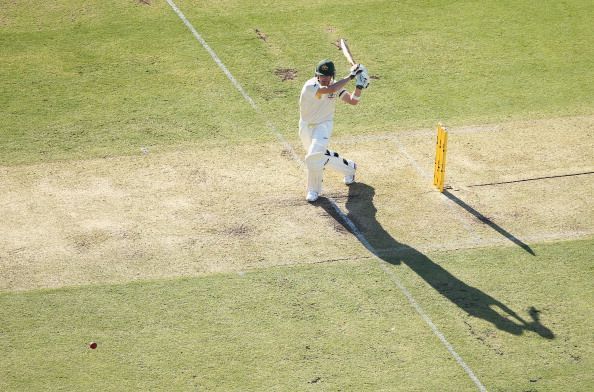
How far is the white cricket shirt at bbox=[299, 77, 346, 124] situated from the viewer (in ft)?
48.6

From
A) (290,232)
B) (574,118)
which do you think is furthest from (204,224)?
(574,118)

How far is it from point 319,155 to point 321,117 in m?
0.72

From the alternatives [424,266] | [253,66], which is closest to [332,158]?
[424,266]

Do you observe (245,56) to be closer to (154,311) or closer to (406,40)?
(406,40)

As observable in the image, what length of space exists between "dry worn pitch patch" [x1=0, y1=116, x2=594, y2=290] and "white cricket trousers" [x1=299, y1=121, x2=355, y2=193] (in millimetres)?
364

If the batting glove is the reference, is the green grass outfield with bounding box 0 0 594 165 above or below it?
below

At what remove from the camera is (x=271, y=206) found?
14945 mm

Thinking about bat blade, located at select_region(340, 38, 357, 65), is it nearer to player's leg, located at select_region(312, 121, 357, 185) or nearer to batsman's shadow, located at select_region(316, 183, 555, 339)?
player's leg, located at select_region(312, 121, 357, 185)

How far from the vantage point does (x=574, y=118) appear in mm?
17328

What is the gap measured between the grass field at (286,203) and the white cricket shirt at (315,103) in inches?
45.5

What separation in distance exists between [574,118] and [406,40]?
4085mm

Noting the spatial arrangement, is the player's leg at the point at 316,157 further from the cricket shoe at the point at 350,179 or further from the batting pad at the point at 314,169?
the cricket shoe at the point at 350,179

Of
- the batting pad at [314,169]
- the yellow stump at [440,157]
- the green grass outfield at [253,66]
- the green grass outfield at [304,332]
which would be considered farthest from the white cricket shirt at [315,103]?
the green grass outfield at [304,332]

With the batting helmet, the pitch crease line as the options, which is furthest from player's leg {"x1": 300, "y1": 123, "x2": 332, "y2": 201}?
the batting helmet
